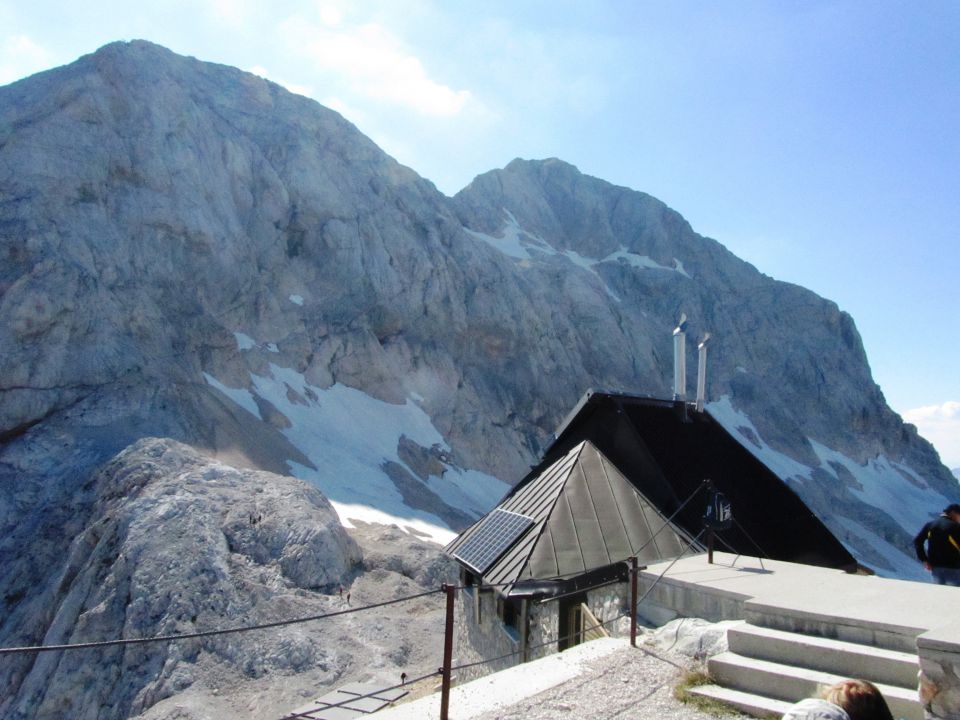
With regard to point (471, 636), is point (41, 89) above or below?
Result: above

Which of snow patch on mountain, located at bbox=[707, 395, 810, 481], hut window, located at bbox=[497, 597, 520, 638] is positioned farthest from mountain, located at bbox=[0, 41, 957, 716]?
hut window, located at bbox=[497, 597, 520, 638]

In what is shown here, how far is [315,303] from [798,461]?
177 ft

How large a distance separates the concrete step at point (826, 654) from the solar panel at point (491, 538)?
4.66 meters

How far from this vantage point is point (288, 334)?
47.2m

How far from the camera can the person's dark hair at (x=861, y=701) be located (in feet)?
12.0

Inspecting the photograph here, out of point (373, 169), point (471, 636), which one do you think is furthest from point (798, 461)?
point (471, 636)

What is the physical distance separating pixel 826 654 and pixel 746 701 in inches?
33.3

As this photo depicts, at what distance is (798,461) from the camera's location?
7362 centimetres

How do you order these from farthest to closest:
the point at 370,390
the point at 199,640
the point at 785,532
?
the point at 370,390, the point at 199,640, the point at 785,532

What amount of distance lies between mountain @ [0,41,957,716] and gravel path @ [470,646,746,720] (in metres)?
20.9

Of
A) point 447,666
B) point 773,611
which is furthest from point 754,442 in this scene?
point 447,666

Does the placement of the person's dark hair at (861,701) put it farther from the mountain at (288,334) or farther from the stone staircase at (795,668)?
the mountain at (288,334)

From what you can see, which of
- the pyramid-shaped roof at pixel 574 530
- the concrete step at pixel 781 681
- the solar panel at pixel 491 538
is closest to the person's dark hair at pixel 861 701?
the concrete step at pixel 781 681

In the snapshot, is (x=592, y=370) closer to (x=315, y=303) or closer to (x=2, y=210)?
(x=315, y=303)
